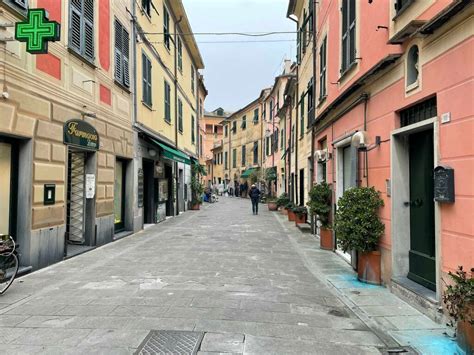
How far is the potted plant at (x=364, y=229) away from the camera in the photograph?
6.16 metres

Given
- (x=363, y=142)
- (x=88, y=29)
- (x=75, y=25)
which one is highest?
(x=88, y=29)

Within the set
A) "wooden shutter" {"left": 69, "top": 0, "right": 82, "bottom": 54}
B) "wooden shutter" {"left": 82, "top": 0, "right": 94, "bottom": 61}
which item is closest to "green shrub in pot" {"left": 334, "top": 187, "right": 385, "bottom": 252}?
"wooden shutter" {"left": 69, "top": 0, "right": 82, "bottom": 54}

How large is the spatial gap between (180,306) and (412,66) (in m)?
4.53

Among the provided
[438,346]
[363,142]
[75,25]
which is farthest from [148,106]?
[438,346]

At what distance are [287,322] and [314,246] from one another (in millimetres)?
5957

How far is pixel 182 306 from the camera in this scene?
194 inches

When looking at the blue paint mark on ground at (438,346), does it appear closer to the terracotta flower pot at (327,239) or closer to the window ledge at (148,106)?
the terracotta flower pot at (327,239)

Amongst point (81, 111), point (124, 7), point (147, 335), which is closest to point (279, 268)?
point (147, 335)

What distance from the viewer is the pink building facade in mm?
4066

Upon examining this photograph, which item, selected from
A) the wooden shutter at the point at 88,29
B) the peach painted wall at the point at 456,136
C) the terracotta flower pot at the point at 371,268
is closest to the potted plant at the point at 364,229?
the terracotta flower pot at the point at 371,268

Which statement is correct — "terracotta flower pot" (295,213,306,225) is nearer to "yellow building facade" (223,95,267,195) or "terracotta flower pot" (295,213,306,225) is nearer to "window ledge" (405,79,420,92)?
"window ledge" (405,79,420,92)

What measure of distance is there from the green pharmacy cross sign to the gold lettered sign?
6.80 ft

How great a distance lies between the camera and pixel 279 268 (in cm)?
741

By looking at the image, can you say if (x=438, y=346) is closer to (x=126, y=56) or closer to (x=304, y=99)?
(x=126, y=56)
